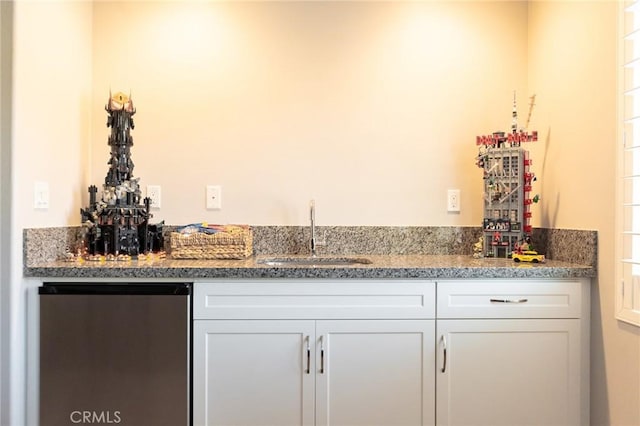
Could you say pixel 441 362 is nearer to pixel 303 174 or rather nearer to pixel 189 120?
pixel 303 174

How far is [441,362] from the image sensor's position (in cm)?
169

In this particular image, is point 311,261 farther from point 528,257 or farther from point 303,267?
point 528,257

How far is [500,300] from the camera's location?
1.71 m

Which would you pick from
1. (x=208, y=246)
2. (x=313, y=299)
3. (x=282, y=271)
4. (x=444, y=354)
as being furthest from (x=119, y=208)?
(x=444, y=354)

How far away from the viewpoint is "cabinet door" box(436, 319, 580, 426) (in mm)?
1702

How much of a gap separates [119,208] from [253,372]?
904mm

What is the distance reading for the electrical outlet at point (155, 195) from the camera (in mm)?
2201

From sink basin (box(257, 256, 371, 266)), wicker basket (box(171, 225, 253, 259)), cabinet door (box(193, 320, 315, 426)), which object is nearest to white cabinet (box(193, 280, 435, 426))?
cabinet door (box(193, 320, 315, 426))

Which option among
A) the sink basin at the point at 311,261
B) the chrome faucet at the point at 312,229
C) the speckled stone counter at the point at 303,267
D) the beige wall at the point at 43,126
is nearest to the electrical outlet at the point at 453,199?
the speckled stone counter at the point at 303,267

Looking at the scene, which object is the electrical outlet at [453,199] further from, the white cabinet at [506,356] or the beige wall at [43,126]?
the beige wall at [43,126]

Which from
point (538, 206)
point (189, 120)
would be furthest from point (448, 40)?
point (189, 120)

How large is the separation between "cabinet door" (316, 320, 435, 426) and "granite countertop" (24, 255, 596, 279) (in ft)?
0.62

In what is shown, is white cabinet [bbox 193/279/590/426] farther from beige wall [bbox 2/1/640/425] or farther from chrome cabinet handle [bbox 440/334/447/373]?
beige wall [bbox 2/1/640/425]

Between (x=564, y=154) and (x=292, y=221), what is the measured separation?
1.24m
